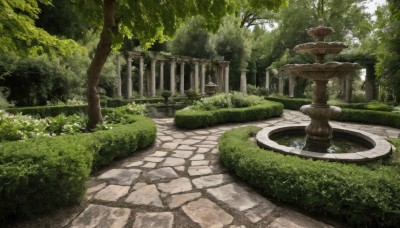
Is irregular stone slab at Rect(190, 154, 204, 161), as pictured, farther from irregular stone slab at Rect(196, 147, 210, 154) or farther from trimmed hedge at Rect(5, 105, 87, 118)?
trimmed hedge at Rect(5, 105, 87, 118)

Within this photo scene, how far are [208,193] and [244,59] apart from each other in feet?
86.5

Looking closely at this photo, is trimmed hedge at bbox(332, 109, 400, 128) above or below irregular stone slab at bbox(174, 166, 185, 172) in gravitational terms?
above

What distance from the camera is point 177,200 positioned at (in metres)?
3.43

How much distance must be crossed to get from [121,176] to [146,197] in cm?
101

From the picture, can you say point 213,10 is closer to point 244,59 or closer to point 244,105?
point 244,105

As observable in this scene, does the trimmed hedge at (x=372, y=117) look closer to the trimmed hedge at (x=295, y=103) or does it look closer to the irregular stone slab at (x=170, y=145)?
the trimmed hedge at (x=295, y=103)

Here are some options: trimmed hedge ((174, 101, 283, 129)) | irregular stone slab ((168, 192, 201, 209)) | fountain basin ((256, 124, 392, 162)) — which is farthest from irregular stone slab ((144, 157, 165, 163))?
trimmed hedge ((174, 101, 283, 129))

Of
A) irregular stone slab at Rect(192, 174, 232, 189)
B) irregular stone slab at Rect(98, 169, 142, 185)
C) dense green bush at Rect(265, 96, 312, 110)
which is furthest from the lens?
dense green bush at Rect(265, 96, 312, 110)

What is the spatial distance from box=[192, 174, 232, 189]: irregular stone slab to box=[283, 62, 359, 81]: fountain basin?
117 inches

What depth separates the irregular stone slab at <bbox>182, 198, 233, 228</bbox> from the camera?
288 cm

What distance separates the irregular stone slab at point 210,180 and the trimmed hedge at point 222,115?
4.44 meters

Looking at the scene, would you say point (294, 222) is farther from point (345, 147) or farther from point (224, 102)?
point (224, 102)

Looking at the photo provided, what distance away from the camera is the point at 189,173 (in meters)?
4.46

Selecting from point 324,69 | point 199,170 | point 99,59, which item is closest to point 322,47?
point 324,69
